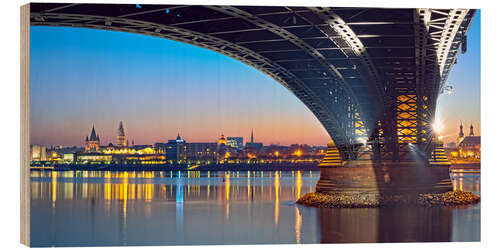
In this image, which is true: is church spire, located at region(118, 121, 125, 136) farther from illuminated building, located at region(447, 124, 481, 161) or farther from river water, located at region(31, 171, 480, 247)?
illuminated building, located at region(447, 124, 481, 161)

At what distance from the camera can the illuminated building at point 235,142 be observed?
31.5 metres

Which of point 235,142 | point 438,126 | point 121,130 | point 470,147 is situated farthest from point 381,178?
point 121,130

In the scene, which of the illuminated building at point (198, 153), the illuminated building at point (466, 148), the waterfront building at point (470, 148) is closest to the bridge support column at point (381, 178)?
the illuminated building at point (466, 148)

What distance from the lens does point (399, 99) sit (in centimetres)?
3672

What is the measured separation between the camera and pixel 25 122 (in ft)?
67.1

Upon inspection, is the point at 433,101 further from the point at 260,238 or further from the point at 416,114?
the point at 260,238

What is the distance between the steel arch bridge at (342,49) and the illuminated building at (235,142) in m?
4.74

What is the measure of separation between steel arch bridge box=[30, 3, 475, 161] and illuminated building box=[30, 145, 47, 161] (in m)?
4.46

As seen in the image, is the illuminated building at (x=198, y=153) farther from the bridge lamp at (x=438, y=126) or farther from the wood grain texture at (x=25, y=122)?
the wood grain texture at (x=25, y=122)

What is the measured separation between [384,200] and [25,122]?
77.5 feet

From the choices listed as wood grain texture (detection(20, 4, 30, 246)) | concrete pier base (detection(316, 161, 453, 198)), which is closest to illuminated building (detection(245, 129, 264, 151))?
concrete pier base (detection(316, 161, 453, 198))

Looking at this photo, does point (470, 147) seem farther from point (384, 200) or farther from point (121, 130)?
point (121, 130)

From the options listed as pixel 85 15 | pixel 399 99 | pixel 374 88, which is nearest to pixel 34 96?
pixel 85 15

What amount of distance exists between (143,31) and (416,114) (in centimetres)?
1632
